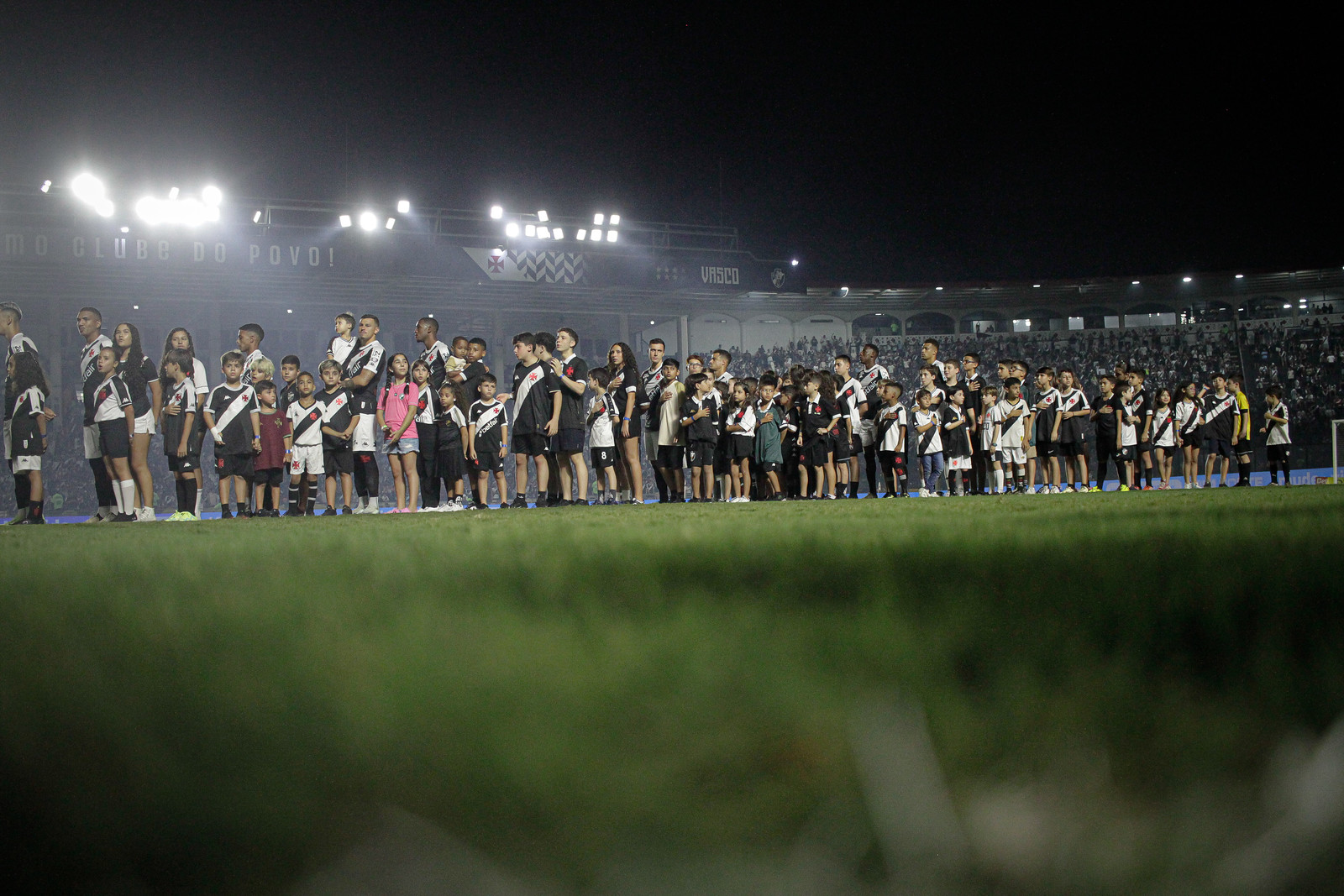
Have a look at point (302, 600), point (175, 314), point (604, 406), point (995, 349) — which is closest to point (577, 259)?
point (175, 314)

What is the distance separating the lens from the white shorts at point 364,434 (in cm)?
913

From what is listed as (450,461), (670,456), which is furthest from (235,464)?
(670,456)

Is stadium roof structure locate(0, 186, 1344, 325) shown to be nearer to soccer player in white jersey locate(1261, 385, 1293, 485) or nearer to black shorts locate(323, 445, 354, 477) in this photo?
black shorts locate(323, 445, 354, 477)

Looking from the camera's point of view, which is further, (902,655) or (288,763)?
(902,655)

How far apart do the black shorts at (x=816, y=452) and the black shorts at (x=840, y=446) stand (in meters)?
0.15

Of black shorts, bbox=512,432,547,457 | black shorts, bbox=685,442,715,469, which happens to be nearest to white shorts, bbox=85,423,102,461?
black shorts, bbox=512,432,547,457

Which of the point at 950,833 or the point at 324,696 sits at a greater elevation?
the point at 324,696

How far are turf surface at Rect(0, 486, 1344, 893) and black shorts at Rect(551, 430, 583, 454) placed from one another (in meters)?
7.57

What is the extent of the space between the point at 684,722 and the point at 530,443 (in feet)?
26.5

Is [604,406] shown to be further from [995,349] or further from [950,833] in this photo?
[995,349]

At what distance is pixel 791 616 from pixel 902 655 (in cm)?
13

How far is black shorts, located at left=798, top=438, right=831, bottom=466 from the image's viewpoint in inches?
433

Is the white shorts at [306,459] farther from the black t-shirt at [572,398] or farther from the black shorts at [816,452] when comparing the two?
the black shorts at [816,452]

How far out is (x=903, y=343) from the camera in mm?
38281
